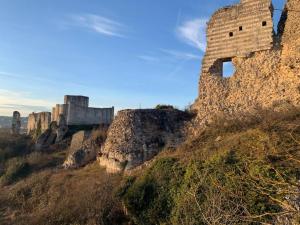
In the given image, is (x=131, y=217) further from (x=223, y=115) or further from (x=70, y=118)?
(x=70, y=118)

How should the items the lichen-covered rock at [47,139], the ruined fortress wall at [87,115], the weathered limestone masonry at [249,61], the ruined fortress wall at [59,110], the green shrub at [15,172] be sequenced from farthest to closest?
the ruined fortress wall at [59,110], the ruined fortress wall at [87,115], the lichen-covered rock at [47,139], the green shrub at [15,172], the weathered limestone masonry at [249,61]

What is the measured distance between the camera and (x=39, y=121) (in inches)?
1309

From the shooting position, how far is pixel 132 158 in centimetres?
1501

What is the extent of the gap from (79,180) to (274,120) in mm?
7739

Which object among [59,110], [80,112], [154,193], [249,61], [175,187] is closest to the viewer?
[175,187]

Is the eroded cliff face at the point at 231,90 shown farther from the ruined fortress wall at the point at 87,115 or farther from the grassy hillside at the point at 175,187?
the ruined fortress wall at the point at 87,115

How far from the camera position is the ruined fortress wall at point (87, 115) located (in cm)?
2879

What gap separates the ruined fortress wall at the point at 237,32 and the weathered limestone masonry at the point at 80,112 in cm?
1546

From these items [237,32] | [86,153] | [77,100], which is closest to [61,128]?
[77,100]

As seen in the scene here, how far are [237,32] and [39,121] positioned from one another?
22884 millimetres

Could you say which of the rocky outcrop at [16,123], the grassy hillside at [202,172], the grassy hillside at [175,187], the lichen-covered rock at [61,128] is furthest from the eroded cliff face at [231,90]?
the rocky outcrop at [16,123]

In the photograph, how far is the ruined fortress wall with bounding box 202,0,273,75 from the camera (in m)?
14.2

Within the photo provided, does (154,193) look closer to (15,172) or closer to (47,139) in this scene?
(15,172)

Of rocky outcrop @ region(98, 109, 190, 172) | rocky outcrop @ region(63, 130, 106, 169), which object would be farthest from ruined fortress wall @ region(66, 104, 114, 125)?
rocky outcrop @ region(98, 109, 190, 172)
